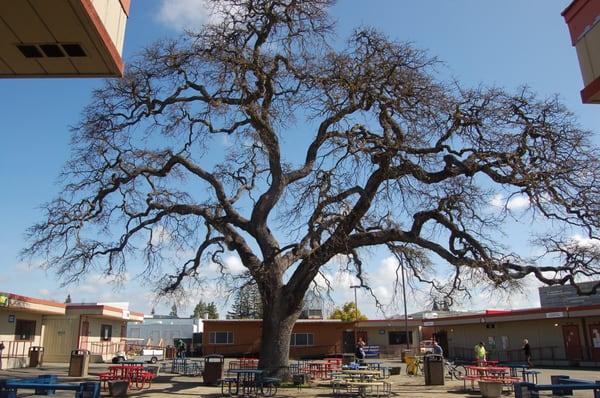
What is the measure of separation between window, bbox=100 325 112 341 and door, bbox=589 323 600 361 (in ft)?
107

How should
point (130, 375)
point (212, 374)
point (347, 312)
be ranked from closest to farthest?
point (130, 375)
point (212, 374)
point (347, 312)

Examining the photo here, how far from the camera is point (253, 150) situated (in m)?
24.0

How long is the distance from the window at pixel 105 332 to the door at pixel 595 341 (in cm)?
3257

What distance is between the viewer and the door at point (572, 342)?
35188mm

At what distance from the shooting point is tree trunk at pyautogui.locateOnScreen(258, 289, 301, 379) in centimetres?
1945

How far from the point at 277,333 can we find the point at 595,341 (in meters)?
24.5

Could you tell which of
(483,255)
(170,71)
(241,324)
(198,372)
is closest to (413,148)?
(483,255)

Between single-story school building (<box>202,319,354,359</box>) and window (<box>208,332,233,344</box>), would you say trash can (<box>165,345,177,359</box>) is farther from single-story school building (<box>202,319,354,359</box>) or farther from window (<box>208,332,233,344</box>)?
window (<box>208,332,233,344</box>)

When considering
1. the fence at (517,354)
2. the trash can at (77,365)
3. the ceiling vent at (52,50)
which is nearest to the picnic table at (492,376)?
the ceiling vent at (52,50)

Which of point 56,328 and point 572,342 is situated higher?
point 56,328

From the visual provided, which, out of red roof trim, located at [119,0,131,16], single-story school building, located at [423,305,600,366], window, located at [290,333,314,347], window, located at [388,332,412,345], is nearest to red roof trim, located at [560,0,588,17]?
red roof trim, located at [119,0,131,16]

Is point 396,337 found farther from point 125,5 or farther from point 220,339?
point 125,5

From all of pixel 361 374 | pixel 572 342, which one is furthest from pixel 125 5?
pixel 572 342

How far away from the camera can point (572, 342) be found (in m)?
35.8
